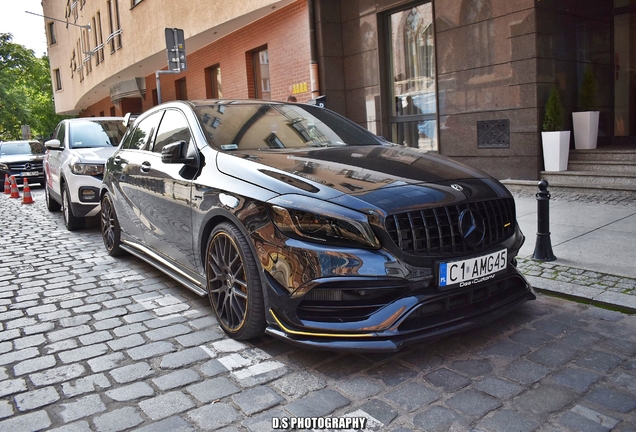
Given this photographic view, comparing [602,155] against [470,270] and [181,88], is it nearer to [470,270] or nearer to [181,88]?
[470,270]

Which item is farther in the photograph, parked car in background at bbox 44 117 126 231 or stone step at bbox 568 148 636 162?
stone step at bbox 568 148 636 162

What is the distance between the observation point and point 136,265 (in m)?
6.01

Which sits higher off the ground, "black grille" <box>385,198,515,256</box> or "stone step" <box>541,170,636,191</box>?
"black grille" <box>385,198,515,256</box>

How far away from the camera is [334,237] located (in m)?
3.10

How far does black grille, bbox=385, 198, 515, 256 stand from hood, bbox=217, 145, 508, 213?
0.06 metres

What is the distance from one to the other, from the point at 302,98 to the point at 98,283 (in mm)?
9043

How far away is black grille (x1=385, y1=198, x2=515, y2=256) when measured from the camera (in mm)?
3094

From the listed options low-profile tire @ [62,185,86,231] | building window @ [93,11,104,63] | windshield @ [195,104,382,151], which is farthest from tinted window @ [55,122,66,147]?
building window @ [93,11,104,63]

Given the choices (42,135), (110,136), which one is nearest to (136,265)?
(110,136)

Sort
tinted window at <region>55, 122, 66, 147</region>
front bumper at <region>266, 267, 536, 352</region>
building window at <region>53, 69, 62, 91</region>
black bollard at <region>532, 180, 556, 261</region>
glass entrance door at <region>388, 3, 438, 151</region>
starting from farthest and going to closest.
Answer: building window at <region>53, 69, 62, 91</region> → glass entrance door at <region>388, 3, 438, 151</region> → tinted window at <region>55, 122, 66, 147</region> → black bollard at <region>532, 180, 556, 261</region> → front bumper at <region>266, 267, 536, 352</region>

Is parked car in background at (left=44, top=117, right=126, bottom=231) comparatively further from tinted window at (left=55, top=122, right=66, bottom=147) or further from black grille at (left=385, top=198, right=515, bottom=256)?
black grille at (left=385, top=198, right=515, bottom=256)

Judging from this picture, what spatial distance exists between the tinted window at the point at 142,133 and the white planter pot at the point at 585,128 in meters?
6.95

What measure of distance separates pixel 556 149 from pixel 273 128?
591 cm

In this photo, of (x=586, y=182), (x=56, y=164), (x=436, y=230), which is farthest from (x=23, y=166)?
(x=436, y=230)
